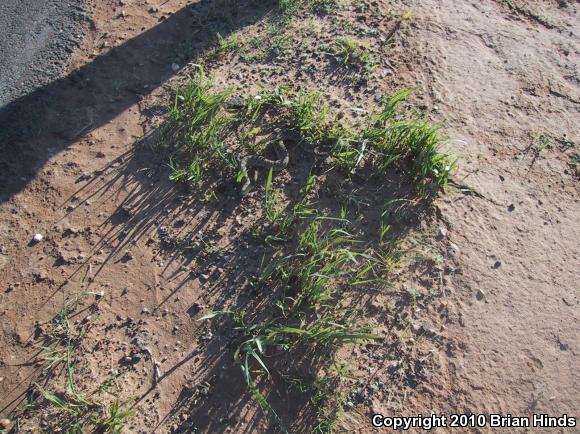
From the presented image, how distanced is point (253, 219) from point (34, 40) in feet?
8.85

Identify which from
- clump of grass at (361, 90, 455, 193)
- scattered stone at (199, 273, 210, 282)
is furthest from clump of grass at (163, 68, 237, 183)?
clump of grass at (361, 90, 455, 193)

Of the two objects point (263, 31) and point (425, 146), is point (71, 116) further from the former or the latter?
point (425, 146)

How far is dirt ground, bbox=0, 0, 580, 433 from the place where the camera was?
2.79m

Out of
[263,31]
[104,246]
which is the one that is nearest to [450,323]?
[104,246]

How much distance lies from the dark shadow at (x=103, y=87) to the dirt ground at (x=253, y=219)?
0.02m

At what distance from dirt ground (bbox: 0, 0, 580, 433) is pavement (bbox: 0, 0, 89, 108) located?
0.49 feet

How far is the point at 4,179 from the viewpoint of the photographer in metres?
3.45

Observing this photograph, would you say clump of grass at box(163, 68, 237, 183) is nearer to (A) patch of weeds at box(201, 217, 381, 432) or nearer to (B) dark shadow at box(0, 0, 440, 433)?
(B) dark shadow at box(0, 0, 440, 433)

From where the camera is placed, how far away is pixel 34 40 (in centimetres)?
427

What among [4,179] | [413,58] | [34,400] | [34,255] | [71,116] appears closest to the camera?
[34,400]

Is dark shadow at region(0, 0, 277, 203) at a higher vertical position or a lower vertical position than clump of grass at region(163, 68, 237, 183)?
higher

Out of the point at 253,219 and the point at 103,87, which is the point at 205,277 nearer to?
the point at 253,219

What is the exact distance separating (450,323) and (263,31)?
299 cm

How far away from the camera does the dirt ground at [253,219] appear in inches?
110
